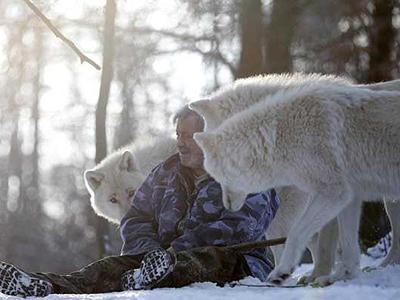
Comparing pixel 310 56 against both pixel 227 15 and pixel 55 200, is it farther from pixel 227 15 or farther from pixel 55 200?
pixel 55 200

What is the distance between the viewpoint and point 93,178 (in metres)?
8.79

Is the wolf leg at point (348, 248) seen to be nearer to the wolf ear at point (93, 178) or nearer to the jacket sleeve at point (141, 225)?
the jacket sleeve at point (141, 225)

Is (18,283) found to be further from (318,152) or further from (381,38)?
(381,38)

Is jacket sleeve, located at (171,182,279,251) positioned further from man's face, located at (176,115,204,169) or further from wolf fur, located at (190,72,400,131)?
wolf fur, located at (190,72,400,131)

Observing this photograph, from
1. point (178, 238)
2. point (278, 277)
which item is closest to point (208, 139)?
point (178, 238)

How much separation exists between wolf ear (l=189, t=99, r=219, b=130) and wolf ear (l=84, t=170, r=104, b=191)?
3.03 meters

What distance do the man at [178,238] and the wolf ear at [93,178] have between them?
2.65 metres

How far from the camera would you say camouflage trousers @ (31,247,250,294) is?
4.70m

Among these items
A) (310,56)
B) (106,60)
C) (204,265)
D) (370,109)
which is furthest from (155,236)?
(310,56)

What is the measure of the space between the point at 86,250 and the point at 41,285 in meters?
26.8

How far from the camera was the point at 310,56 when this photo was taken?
1529 cm

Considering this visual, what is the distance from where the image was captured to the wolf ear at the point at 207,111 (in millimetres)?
5902

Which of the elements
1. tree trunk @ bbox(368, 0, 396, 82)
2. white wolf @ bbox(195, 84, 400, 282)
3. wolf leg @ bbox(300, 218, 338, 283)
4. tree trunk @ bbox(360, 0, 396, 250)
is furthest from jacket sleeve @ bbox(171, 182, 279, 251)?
tree trunk @ bbox(368, 0, 396, 82)

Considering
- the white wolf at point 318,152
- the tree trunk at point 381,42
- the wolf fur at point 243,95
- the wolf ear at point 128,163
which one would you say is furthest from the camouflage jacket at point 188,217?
the tree trunk at point 381,42
